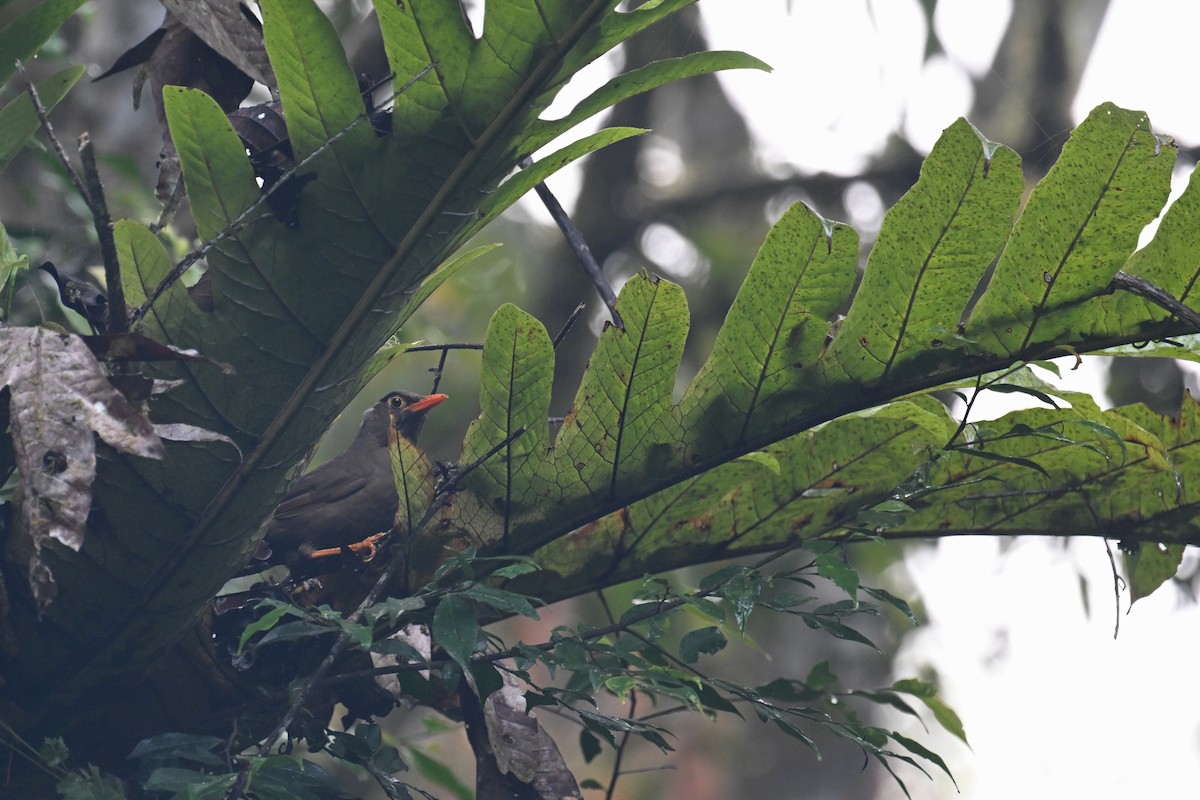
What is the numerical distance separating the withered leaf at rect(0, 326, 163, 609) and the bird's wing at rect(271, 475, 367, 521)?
1.60 meters

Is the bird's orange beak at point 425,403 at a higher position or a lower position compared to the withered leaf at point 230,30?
higher

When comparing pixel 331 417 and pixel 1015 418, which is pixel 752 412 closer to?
pixel 1015 418

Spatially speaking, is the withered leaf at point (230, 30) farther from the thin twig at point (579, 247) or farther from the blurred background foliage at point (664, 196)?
the blurred background foliage at point (664, 196)

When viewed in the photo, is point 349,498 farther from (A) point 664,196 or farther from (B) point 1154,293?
(A) point 664,196

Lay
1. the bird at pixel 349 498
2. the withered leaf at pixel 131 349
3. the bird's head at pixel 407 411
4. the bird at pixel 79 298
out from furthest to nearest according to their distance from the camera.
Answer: the bird's head at pixel 407 411
the bird at pixel 349 498
the bird at pixel 79 298
the withered leaf at pixel 131 349

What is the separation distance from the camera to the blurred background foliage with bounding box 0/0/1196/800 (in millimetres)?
4297

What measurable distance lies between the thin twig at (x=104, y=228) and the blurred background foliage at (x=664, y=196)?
6.77 ft

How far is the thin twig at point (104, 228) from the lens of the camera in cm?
104

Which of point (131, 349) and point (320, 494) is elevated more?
point (320, 494)

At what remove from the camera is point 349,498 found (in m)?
2.84

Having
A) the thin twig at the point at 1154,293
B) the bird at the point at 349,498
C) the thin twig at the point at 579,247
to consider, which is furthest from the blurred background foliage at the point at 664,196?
the thin twig at the point at 1154,293

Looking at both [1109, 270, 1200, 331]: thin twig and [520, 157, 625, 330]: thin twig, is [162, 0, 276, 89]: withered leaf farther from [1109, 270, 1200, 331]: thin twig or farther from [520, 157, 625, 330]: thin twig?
[1109, 270, 1200, 331]: thin twig

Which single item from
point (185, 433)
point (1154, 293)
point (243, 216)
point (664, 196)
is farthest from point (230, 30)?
point (664, 196)

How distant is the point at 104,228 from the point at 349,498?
1.81 meters
